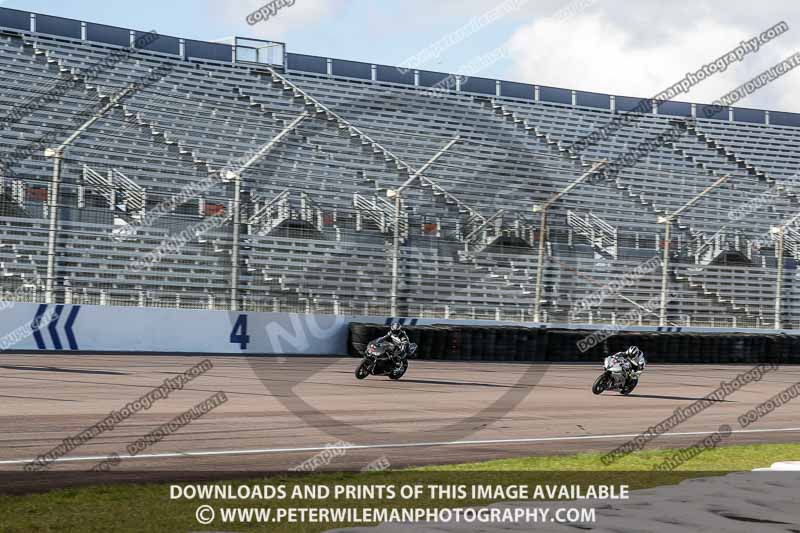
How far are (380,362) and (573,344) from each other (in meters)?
12.3

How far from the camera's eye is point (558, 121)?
1665 inches

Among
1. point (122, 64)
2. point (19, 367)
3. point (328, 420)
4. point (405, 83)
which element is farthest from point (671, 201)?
point (328, 420)

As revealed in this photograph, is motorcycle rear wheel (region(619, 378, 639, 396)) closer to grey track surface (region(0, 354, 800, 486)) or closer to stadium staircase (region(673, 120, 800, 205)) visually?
grey track surface (region(0, 354, 800, 486))

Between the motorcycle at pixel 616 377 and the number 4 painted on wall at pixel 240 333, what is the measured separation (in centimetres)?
955

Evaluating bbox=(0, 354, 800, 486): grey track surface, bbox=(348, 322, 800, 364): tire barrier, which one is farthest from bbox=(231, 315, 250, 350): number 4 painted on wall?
bbox=(348, 322, 800, 364): tire barrier

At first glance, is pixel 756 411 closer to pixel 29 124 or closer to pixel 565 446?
pixel 565 446

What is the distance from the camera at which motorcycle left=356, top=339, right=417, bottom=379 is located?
1909cm

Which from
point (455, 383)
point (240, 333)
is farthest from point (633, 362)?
point (240, 333)

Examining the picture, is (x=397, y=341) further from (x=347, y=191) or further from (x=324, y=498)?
(x=347, y=191)

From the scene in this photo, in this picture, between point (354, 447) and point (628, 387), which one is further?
point (628, 387)

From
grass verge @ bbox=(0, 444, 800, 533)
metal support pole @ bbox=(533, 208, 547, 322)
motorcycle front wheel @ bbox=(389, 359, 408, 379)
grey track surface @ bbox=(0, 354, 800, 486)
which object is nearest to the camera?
grass verge @ bbox=(0, 444, 800, 533)

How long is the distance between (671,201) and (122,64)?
1912cm

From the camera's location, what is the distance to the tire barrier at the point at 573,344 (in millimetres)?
27641

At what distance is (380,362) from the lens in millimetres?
19172
